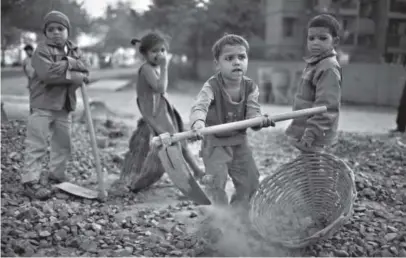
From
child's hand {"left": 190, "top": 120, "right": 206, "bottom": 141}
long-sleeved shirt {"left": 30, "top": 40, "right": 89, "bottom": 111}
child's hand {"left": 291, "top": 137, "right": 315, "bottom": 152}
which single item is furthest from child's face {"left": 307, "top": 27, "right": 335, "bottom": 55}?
long-sleeved shirt {"left": 30, "top": 40, "right": 89, "bottom": 111}

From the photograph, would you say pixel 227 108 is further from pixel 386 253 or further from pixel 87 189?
pixel 87 189

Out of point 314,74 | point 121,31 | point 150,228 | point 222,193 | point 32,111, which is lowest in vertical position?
point 150,228

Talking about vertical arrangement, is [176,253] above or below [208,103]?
below

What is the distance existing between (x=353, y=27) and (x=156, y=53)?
10268 millimetres

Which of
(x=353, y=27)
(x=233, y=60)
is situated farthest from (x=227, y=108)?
(x=353, y=27)

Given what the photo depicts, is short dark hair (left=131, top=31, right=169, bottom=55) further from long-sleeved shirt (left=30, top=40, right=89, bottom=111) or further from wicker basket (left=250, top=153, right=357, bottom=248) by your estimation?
wicker basket (left=250, top=153, right=357, bottom=248)

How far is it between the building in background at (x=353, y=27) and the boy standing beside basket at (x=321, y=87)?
5.68 meters

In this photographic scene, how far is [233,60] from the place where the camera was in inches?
119

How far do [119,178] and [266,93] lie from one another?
31.0 feet

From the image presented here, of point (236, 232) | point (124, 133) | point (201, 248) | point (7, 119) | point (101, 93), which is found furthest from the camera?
point (101, 93)

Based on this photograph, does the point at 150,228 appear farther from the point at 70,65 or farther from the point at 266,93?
the point at 266,93

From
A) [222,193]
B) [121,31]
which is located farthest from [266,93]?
[222,193]

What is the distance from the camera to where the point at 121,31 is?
15.4 meters

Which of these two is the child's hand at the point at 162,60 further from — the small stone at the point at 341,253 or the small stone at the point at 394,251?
the small stone at the point at 394,251
